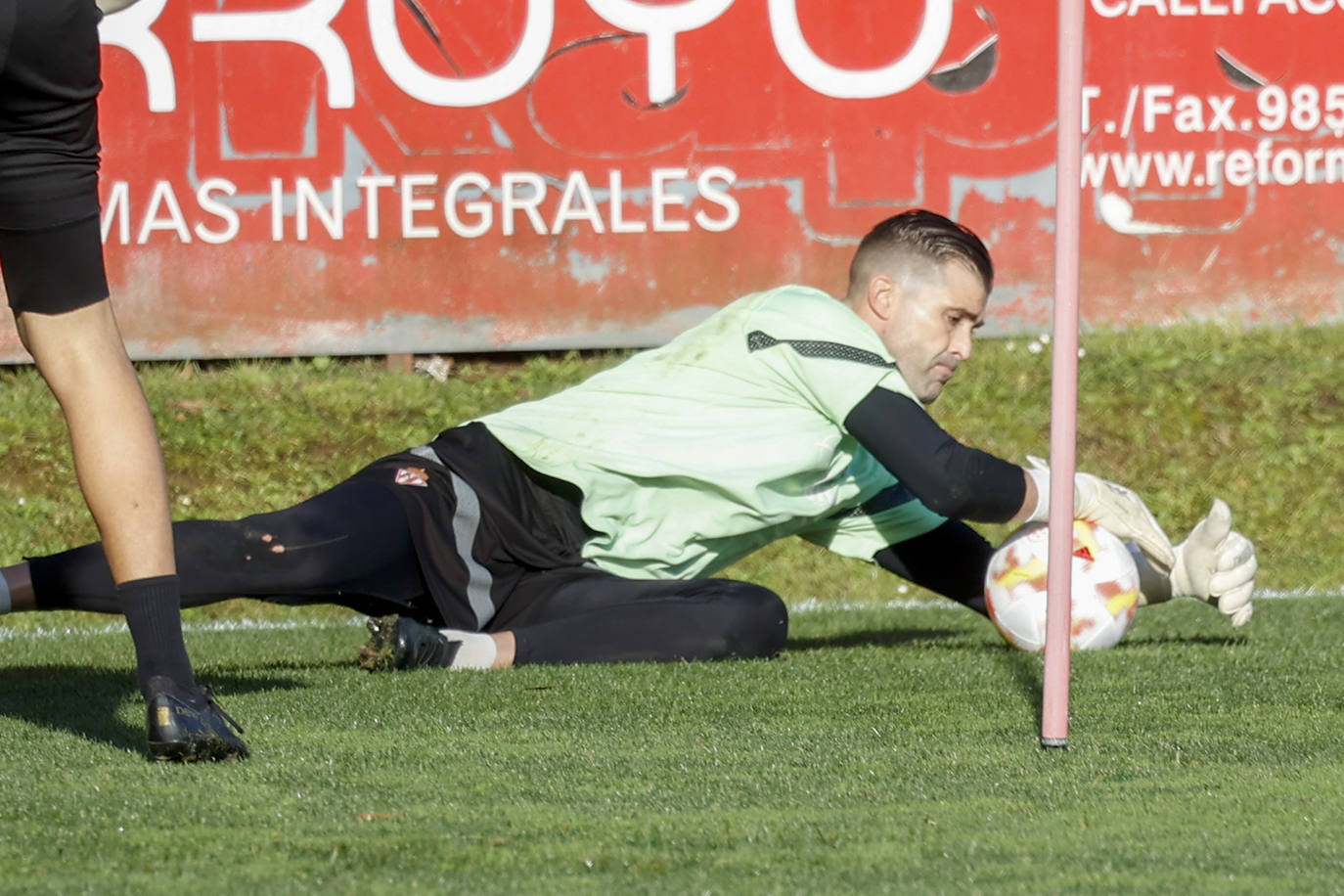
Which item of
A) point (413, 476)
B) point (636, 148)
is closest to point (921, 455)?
point (413, 476)

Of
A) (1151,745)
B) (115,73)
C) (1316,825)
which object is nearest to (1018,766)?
(1151,745)

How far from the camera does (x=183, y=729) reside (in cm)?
287

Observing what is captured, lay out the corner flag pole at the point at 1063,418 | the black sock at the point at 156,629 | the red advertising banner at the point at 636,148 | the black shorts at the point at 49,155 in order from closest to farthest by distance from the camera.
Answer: the black shorts at the point at 49,155 → the black sock at the point at 156,629 → the corner flag pole at the point at 1063,418 → the red advertising banner at the point at 636,148

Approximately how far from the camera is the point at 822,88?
821 cm

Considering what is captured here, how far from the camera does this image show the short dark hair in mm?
4449

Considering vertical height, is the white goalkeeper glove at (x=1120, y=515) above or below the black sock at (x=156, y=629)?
below

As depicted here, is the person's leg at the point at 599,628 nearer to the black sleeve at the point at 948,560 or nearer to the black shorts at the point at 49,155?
the black sleeve at the point at 948,560

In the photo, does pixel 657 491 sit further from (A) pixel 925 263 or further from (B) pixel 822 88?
(B) pixel 822 88

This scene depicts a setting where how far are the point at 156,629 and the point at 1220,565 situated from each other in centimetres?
251

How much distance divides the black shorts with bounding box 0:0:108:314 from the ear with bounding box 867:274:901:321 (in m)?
2.00

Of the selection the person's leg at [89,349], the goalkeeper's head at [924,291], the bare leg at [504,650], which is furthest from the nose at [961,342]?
the person's leg at [89,349]

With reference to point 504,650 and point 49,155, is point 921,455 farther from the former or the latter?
point 49,155

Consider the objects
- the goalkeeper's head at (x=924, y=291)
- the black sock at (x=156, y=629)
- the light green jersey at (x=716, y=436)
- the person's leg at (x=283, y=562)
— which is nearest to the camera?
the black sock at (x=156, y=629)

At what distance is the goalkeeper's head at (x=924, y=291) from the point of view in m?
4.44
